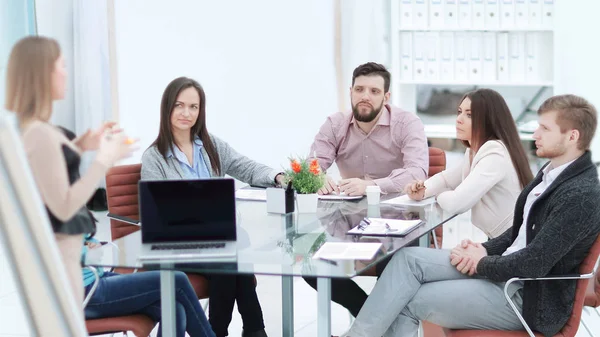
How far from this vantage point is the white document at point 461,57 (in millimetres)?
5367

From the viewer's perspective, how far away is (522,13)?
17.4 feet

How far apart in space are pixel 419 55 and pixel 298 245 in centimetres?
337

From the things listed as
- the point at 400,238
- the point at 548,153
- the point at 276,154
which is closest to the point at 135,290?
the point at 400,238

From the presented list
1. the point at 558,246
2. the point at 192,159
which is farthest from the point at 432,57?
the point at 558,246

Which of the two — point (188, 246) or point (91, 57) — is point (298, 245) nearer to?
point (188, 246)

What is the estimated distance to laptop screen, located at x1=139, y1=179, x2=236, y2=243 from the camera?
6.97ft

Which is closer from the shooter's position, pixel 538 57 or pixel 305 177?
pixel 305 177

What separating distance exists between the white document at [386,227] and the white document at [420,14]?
300 cm

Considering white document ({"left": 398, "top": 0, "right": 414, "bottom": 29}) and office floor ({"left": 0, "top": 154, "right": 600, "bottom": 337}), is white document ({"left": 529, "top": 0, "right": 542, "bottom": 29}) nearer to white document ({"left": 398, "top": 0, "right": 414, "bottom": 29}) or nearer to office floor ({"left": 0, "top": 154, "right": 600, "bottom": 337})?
white document ({"left": 398, "top": 0, "right": 414, "bottom": 29})

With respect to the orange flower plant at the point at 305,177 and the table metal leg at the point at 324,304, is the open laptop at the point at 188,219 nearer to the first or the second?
the table metal leg at the point at 324,304

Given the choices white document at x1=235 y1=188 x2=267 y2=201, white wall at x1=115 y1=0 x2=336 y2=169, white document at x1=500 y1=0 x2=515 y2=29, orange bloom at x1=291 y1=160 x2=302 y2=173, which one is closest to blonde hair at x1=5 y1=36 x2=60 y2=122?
orange bloom at x1=291 y1=160 x2=302 y2=173

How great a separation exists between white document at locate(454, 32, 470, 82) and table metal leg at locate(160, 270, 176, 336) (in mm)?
3532

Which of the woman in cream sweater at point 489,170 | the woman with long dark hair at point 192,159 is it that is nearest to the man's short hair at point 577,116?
the woman in cream sweater at point 489,170

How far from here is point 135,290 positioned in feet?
8.07
